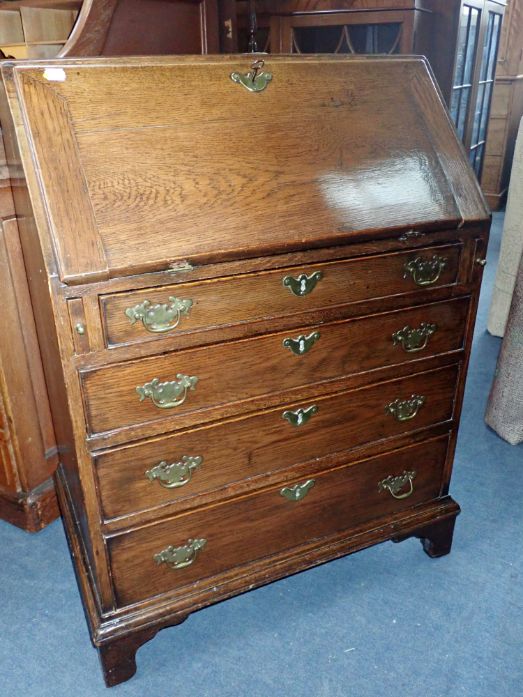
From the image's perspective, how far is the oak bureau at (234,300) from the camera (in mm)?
Result: 1263

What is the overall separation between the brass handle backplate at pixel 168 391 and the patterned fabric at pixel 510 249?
2.23 m

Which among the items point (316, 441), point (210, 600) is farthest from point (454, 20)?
point (210, 600)

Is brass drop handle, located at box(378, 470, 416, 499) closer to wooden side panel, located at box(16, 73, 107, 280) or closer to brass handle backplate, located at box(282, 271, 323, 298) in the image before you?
brass handle backplate, located at box(282, 271, 323, 298)

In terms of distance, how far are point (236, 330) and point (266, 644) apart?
0.93 metres

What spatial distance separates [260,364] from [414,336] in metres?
0.46

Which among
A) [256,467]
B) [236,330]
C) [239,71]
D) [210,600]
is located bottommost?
[210,600]

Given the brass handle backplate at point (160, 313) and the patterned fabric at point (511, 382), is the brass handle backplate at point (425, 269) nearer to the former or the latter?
the brass handle backplate at point (160, 313)

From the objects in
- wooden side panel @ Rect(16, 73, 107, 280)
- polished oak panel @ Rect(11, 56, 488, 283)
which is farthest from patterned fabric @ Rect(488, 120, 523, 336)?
wooden side panel @ Rect(16, 73, 107, 280)

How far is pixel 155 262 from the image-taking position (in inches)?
48.9

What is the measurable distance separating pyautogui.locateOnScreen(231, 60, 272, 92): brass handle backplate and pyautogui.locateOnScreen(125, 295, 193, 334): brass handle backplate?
53 centimetres

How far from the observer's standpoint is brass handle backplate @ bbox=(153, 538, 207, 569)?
157 centimetres

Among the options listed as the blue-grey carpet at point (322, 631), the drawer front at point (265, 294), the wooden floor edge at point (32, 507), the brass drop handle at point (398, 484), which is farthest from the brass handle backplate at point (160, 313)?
the wooden floor edge at point (32, 507)

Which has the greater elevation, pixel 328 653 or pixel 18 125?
pixel 18 125

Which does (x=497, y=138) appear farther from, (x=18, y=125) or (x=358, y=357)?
(x=18, y=125)
